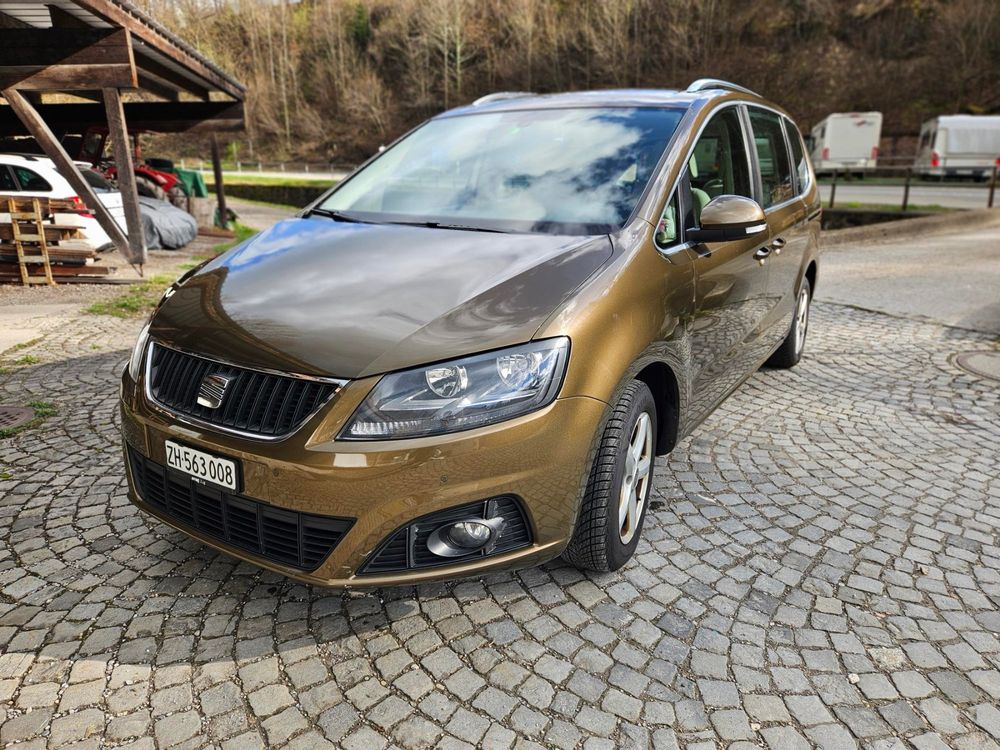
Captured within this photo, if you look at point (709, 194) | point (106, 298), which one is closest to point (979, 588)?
point (709, 194)

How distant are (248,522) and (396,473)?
553mm

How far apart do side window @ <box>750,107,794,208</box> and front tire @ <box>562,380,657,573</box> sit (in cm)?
190

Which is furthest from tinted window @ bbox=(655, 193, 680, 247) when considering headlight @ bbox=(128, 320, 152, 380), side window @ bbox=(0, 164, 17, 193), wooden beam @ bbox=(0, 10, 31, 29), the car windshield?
wooden beam @ bbox=(0, 10, 31, 29)

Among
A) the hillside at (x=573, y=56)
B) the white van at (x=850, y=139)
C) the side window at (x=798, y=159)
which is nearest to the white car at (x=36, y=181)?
the side window at (x=798, y=159)

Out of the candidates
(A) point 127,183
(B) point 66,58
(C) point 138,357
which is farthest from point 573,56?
(C) point 138,357

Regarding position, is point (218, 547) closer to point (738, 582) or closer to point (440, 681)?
point (440, 681)

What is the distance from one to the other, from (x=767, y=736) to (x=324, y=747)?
1.24m

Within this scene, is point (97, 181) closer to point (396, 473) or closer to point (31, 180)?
point (31, 180)

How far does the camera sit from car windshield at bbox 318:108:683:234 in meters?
3.00

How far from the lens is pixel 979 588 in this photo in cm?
284

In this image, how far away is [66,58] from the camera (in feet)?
31.0

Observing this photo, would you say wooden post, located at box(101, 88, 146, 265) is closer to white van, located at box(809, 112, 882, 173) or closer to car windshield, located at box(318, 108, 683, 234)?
car windshield, located at box(318, 108, 683, 234)

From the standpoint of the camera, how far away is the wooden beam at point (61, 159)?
935 centimetres

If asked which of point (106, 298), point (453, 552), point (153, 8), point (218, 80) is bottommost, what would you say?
point (106, 298)
